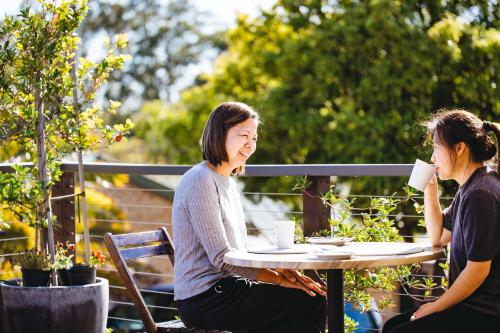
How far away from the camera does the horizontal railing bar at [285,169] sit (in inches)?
160

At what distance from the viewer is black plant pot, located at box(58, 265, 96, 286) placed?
4.30 meters

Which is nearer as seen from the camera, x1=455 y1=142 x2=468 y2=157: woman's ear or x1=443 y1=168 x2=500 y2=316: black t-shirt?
x1=443 y1=168 x2=500 y2=316: black t-shirt

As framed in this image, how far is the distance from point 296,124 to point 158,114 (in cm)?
630

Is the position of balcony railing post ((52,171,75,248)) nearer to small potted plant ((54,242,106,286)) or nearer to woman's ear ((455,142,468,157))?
small potted plant ((54,242,106,286))

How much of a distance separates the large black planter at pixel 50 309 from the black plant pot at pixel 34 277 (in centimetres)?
10

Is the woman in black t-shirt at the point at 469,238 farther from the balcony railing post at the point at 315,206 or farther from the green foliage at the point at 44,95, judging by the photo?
the green foliage at the point at 44,95

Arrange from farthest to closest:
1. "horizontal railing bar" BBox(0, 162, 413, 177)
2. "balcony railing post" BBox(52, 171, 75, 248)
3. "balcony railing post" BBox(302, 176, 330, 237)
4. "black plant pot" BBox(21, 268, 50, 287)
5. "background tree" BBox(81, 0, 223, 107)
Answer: "background tree" BBox(81, 0, 223, 107), "balcony railing post" BBox(52, 171, 75, 248), "balcony railing post" BBox(302, 176, 330, 237), "black plant pot" BBox(21, 268, 50, 287), "horizontal railing bar" BBox(0, 162, 413, 177)

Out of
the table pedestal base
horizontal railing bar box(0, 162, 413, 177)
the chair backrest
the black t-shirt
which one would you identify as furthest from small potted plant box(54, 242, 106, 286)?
the black t-shirt

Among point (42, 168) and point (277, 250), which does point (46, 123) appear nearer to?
point (42, 168)

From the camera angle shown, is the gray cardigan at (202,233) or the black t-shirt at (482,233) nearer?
the black t-shirt at (482,233)

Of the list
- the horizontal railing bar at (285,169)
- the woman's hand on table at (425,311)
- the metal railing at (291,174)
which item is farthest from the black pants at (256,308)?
the horizontal railing bar at (285,169)

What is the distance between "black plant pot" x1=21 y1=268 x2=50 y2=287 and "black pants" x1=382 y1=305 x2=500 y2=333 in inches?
79.9

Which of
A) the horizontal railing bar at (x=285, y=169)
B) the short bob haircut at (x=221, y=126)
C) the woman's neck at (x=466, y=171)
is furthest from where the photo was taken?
the horizontal railing bar at (x=285, y=169)

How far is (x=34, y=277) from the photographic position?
13.9 feet
